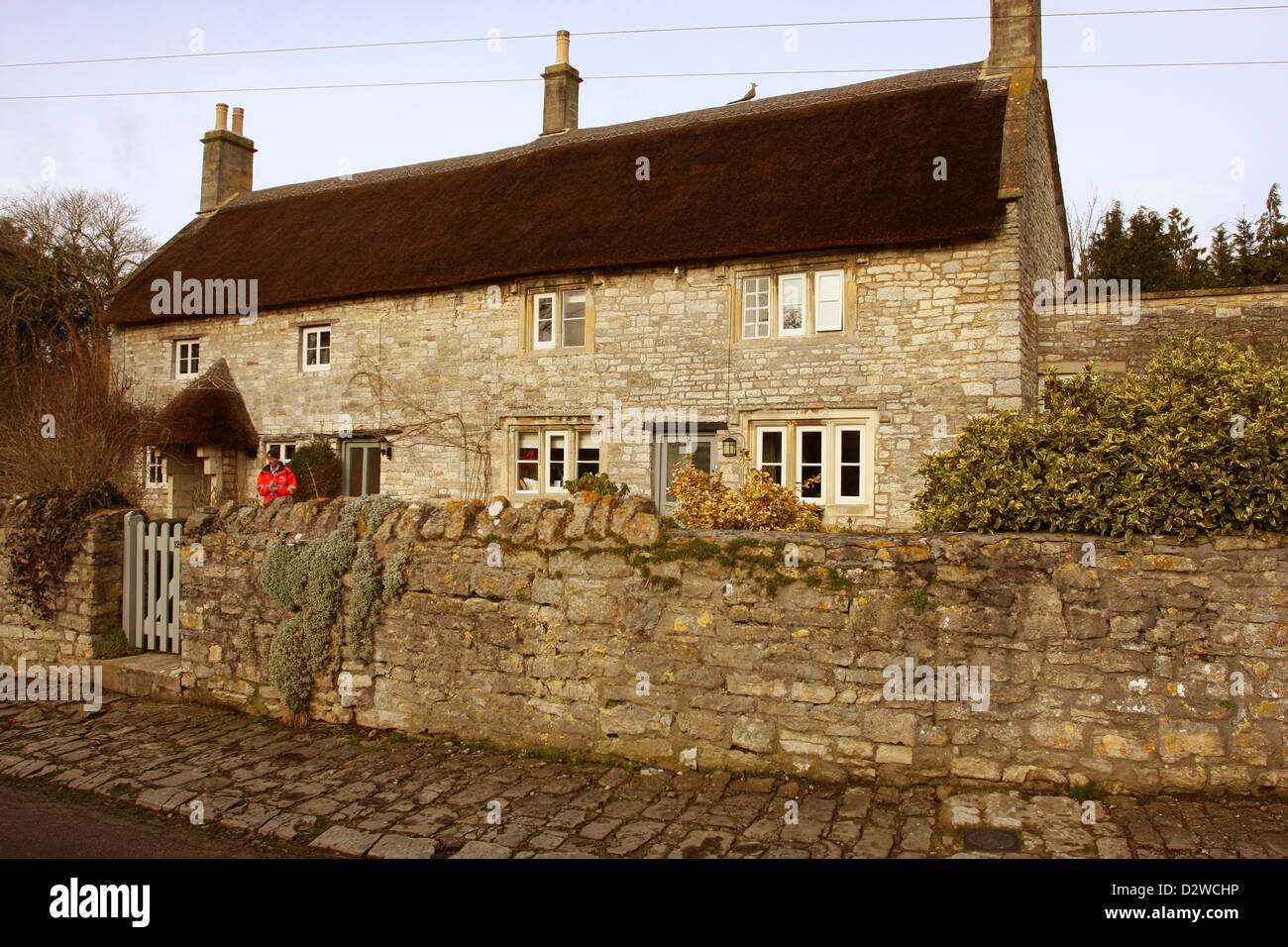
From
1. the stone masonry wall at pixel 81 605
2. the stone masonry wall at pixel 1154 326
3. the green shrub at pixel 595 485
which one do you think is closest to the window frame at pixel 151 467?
the stone masonry wall at pixel 81 605

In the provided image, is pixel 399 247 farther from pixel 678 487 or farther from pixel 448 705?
pixel 448 705

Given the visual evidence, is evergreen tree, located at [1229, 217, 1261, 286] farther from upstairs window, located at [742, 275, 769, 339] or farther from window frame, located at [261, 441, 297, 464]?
window frame, located at [261, 441, 297, 464]

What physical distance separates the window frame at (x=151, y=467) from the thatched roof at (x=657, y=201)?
3.13 metres

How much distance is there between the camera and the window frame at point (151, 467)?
19719mm

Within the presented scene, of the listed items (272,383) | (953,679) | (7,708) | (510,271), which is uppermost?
(510,271)

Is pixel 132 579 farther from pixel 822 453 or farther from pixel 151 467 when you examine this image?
pixel 151 467

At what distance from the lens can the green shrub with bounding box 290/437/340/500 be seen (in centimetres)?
1748

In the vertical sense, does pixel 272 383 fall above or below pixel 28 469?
above

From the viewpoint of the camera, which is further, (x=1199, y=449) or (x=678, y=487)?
(x=678, y=487)

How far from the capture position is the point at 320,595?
22.7 ft

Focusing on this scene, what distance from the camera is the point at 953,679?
5203 millimetres
